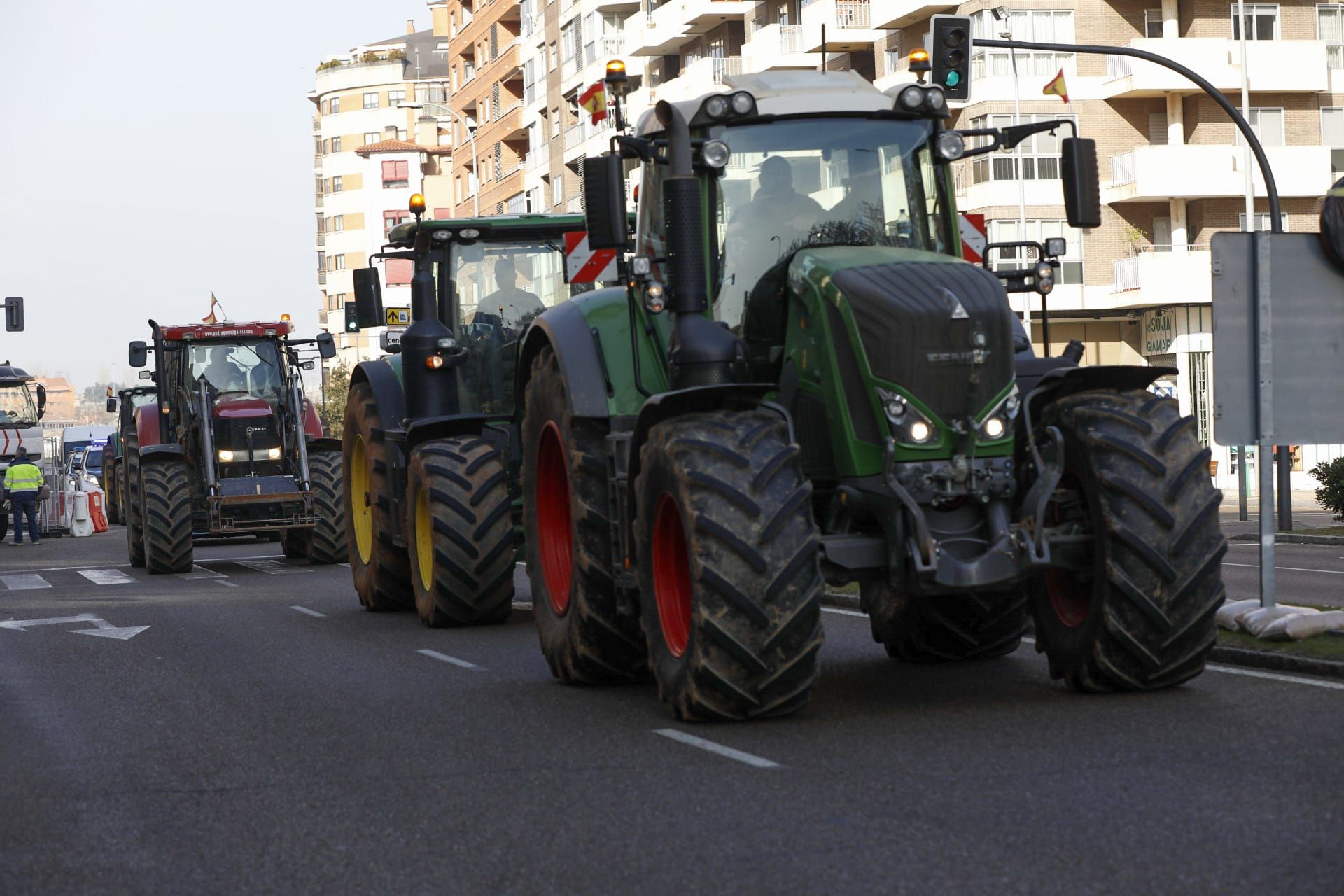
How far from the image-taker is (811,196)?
1021 centimetres

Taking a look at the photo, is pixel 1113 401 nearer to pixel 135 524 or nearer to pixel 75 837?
pixel 75 837

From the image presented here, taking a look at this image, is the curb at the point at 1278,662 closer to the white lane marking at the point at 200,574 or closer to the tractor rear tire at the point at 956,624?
the tractor rear tire at the point at 956,624

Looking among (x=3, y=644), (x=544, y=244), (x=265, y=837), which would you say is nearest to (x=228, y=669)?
(x=3, y=644)

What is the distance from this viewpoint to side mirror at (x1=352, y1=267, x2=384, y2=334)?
16984 millimetres

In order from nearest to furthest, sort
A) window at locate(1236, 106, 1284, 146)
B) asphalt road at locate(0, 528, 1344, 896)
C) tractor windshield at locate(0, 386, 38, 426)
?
asphalt road at locate(0, 528, 1344, 896) < tractor windshield at locate(0, 386, 38, 426) < window at locate(1236, 106, 1284, 146)

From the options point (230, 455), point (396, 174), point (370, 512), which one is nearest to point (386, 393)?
point (370, 512)

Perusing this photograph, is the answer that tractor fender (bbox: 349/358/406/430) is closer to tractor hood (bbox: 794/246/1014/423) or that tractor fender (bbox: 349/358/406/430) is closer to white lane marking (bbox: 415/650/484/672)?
white lane marking (bbox: 415/650/484/672)

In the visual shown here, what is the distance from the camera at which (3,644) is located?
52.5 ft

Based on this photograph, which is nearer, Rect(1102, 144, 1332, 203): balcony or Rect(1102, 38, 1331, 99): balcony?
Rect(1102, 144, 1332, 203): balcony

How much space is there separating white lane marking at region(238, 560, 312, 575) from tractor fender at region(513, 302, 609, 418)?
47.1ft

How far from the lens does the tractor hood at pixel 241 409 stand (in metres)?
26.7

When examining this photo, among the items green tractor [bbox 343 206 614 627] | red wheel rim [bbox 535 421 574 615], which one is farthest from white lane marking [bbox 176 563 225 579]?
red wheel rim [bbox 535 421 574 615]

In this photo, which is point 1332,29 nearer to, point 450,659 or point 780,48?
point 780,48

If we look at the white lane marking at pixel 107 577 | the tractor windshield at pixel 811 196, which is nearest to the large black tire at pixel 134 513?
the white lane marking at pixel 107 577
